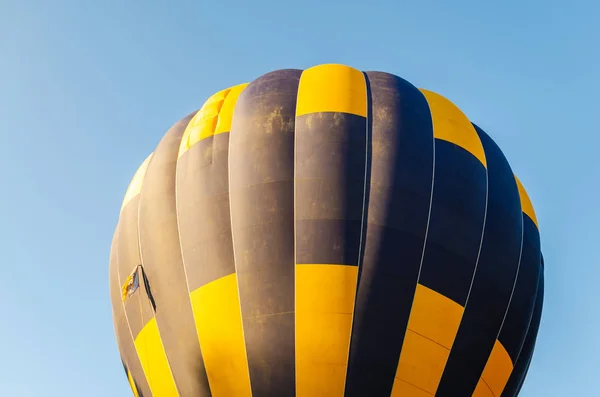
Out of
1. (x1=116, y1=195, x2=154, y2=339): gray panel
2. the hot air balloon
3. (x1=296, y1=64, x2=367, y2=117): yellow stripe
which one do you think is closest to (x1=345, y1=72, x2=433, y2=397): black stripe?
the hot air balloon

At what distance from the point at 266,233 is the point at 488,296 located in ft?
10.4

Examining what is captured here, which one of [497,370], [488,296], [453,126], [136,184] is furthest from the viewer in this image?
[136,184]

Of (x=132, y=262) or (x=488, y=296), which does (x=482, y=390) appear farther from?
(x=132, y=262)

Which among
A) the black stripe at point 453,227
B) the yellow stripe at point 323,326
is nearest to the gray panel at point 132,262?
the yellow stripe at point 323,326

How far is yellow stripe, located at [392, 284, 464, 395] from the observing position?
1077cm

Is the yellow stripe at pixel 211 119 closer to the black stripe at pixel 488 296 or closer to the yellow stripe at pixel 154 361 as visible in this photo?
the yellow stripe at pixel 154 361

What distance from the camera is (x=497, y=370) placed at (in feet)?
38.9

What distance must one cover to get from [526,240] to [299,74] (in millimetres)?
4286

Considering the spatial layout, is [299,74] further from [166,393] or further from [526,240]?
[166,393]

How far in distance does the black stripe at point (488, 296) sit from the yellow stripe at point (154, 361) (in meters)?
3.68

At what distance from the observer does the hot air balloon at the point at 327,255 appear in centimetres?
1066

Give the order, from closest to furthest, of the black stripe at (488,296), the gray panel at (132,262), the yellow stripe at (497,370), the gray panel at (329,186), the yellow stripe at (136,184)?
1. the gray panel at (329,186)
2. the black stripe at (488,296)
3. the yellow stripe at (497,370)
4. the gray panel at (132,262)
5. the yellow stripe at (136,184)

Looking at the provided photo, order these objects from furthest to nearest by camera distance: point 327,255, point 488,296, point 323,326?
point 488,296 < point 327,255 < point 323,326

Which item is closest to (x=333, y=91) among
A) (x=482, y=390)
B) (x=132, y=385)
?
(x=482, y=390)
